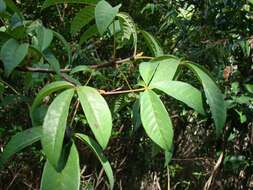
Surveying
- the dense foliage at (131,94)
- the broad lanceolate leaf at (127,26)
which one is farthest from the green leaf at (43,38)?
the broad lanceolate leaf at (127,26)

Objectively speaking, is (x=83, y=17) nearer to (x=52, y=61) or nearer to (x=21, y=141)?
(x=52, y=61)

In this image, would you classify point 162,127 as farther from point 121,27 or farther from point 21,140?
point 121,27

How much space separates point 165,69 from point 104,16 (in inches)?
5.9

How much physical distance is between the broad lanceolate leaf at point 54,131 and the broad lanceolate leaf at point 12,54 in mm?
202

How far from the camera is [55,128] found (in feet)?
2.60

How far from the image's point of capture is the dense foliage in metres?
0.85

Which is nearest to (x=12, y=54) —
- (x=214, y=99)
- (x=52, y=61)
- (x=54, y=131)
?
(x=52, y=61)

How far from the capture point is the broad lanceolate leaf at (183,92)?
863 millimetres

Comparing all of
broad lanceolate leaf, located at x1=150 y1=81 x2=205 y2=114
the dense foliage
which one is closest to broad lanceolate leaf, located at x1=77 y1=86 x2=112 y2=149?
the dense foliage

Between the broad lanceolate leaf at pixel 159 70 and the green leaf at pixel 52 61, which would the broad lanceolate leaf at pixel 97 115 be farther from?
the green leaf at pixel 52 61

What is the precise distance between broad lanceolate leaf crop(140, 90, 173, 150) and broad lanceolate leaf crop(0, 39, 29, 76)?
0.28 meters

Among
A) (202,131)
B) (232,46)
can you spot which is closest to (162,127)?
(232,46)

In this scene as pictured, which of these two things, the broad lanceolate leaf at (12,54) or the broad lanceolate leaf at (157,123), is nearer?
the broad lanceolate leaf at (157,123)

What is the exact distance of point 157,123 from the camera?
82cm
